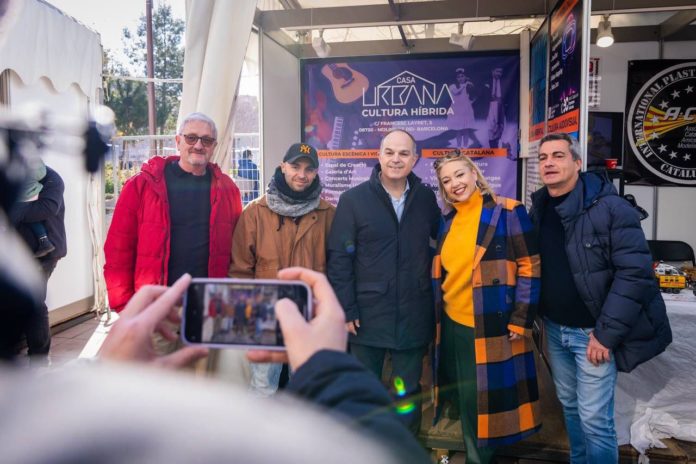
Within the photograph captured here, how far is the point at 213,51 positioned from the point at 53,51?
2725 mm

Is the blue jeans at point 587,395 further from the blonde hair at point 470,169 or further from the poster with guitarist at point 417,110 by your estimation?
the poster with guitarist at point 417,110

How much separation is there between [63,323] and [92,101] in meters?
2.45

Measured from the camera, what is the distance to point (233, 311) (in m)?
0.81

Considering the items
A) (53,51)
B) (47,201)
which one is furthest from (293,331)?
(53,51)

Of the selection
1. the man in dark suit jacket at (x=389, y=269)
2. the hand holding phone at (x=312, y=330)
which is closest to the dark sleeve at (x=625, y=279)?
the man in dark suit jacket at (x=389, y=269)

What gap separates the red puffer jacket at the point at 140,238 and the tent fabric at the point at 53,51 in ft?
6.90

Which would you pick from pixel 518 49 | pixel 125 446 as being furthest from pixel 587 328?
pixel 518 49

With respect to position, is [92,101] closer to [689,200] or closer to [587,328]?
[587,328]

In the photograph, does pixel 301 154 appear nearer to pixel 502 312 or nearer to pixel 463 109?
pixel 502 312

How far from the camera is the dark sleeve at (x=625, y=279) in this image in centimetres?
209

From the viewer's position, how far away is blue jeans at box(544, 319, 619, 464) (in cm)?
224

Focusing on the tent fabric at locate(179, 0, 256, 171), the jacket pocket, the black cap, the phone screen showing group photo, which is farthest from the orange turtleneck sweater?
the phone screen showing group photo

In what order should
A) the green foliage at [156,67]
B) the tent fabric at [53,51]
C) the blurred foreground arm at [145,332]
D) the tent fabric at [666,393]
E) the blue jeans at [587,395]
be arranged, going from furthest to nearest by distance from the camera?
the green foliage at [156,67] < the tent fabric at [53,51] < the tent fabric at [666,393] < the blue jeans at [587,395] < the blurred foreground arm at [145,332]

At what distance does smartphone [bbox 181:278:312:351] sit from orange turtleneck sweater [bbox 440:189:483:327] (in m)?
1.77
